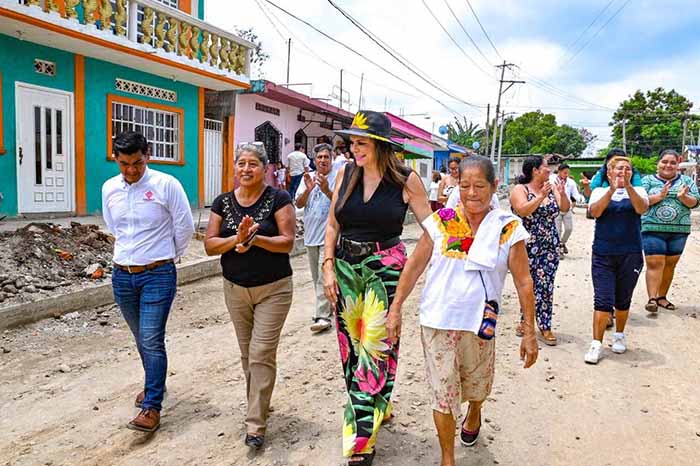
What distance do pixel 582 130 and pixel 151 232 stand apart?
75021 mm

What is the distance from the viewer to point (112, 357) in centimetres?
477

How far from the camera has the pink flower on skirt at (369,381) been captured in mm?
3070

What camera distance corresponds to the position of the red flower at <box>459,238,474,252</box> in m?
2.75

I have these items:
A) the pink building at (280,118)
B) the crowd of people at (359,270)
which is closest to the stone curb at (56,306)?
the crowd of people at (359,270)

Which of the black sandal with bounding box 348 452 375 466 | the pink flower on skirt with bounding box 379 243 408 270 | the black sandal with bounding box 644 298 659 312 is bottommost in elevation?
the black sandal with bounding box 348 452 375 466

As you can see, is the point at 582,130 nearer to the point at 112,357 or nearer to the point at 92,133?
the point at 92,133

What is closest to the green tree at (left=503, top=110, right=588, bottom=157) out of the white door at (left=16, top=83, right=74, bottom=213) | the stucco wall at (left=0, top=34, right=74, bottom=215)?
the white door at (left=16, top=83, right=74, bottom=213)

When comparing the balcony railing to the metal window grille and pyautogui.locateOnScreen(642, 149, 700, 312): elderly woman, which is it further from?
pyautogui.locateOnScreen(642, 149, 700, 312): elderly woman

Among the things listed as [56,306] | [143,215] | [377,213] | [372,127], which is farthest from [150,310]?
[56,306]

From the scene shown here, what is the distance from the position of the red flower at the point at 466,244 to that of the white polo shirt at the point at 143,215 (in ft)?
6.11

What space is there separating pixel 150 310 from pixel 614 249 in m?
3.85

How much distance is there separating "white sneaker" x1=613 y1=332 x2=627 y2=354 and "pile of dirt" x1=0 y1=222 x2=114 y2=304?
5.76m

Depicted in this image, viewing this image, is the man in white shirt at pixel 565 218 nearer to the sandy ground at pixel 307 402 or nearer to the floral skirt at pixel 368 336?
the sandy ground at pixel 307 402

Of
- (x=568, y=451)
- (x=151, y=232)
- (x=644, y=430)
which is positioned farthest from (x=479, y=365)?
(x=151, y=232)
